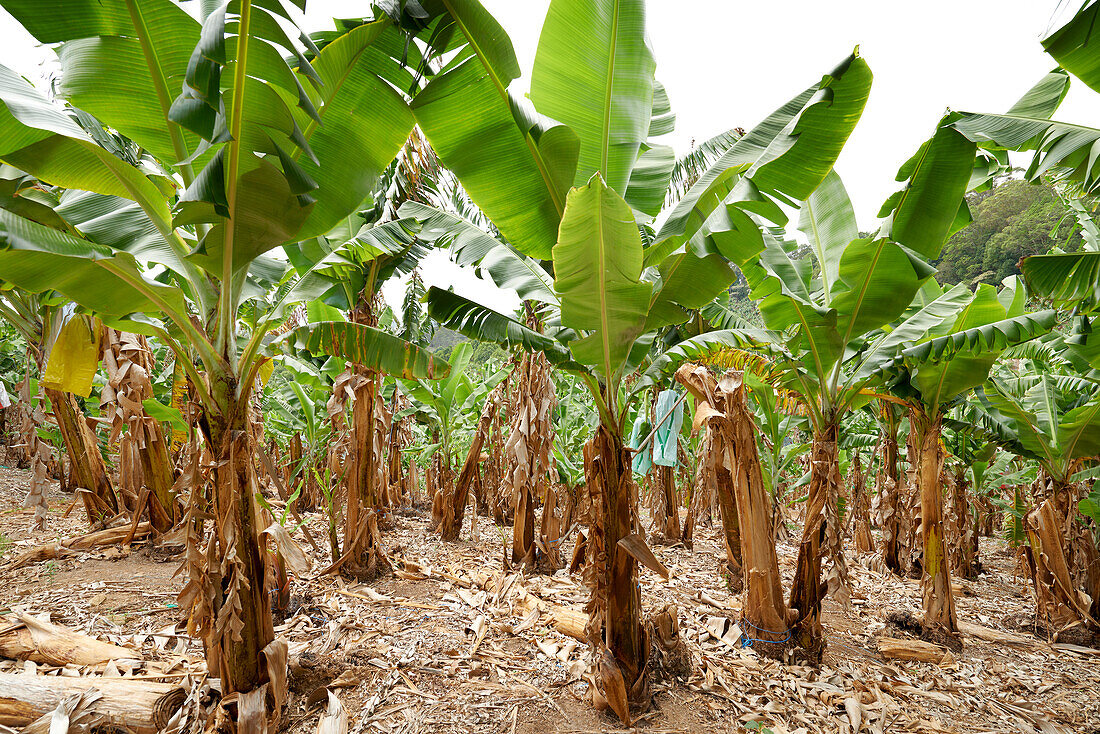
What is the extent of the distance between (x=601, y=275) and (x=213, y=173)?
5.33ft

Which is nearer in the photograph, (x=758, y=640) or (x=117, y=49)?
(x=117, y=49)

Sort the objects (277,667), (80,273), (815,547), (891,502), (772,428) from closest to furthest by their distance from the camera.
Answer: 1. (80,273)
2. (277,667)
3. (815,547)
4. (772,428)
5. (891,502)

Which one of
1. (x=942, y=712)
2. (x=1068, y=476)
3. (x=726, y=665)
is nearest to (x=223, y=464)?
(x=726, y=665)

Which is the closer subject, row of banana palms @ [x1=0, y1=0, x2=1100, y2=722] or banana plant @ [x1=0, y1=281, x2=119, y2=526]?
row of banana palms @ [x1=0, y1=0, x2=1100, y2=722]

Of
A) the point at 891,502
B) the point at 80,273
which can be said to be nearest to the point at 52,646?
the point at 80,273

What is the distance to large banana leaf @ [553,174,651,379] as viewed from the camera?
2.29m

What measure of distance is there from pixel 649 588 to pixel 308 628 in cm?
328

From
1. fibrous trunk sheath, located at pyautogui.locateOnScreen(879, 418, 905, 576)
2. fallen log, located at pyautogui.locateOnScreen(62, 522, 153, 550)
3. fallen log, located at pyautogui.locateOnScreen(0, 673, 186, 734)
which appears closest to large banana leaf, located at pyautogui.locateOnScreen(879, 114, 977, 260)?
fibrous trunk sheath, located at pyautogui.locateOnScreen(879, 418, 905, 576)

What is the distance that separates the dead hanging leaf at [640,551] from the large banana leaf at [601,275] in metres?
0.92

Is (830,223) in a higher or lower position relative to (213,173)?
higher

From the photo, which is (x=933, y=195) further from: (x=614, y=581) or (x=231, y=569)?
(x=231, y=569)

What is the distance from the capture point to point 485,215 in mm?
3105

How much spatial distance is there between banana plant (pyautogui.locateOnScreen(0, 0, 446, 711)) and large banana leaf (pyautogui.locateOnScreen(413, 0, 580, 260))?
23cm

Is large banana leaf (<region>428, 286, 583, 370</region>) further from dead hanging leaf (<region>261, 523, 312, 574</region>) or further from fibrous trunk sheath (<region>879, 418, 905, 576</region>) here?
fibrous trunk sheath (<region>879, 418, 905, 576</region>)
